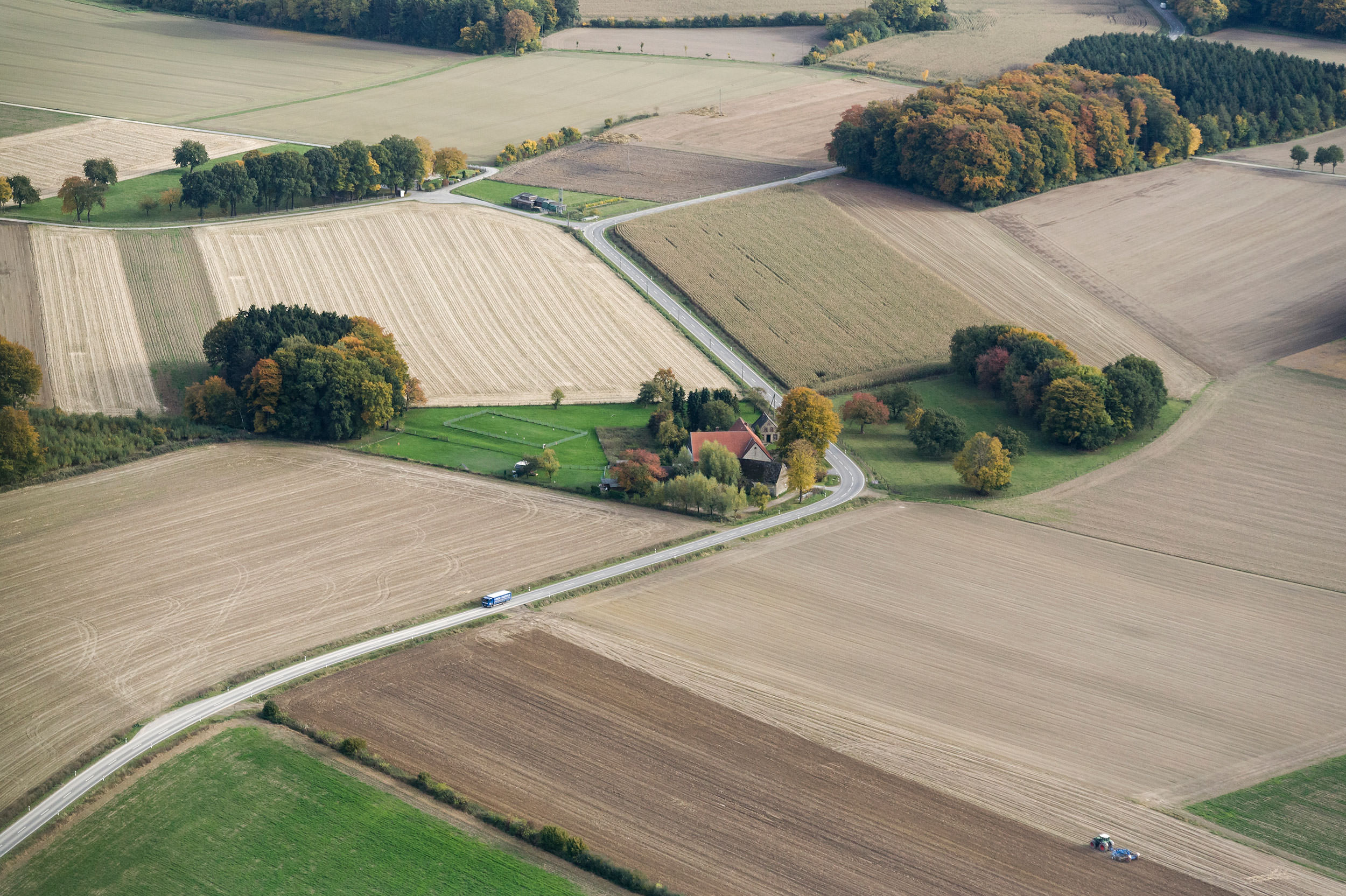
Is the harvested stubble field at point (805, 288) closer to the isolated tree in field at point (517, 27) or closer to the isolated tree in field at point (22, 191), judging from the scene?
the isolated tree in field at point (22, 191)

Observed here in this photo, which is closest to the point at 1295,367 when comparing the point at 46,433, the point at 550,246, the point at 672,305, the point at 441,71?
the point at 672,305

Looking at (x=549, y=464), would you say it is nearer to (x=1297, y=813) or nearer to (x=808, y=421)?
(x=808, y=421)

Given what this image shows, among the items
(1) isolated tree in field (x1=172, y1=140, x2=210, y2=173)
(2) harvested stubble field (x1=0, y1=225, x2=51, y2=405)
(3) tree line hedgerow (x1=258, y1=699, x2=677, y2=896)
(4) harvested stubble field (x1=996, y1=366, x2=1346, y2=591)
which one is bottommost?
(3) tree line hedgerow (x1=258, y1=699, x2=677, y2=896)

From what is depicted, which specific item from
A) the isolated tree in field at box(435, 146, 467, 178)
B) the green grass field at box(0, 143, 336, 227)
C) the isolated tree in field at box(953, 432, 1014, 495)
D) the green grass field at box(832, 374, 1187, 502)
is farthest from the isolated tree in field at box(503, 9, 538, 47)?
the isolated tree in field at box(953, 432, 1014, 495)

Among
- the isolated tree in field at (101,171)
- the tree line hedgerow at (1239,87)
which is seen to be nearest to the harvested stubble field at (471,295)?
the isolated tree in field at (101,171)

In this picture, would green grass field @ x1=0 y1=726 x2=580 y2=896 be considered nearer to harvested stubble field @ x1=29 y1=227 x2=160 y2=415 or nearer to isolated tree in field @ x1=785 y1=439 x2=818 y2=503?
isolated tree in field @ x1=785 y1=439 x2=818 y2=503

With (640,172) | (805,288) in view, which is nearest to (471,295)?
(805,288)
